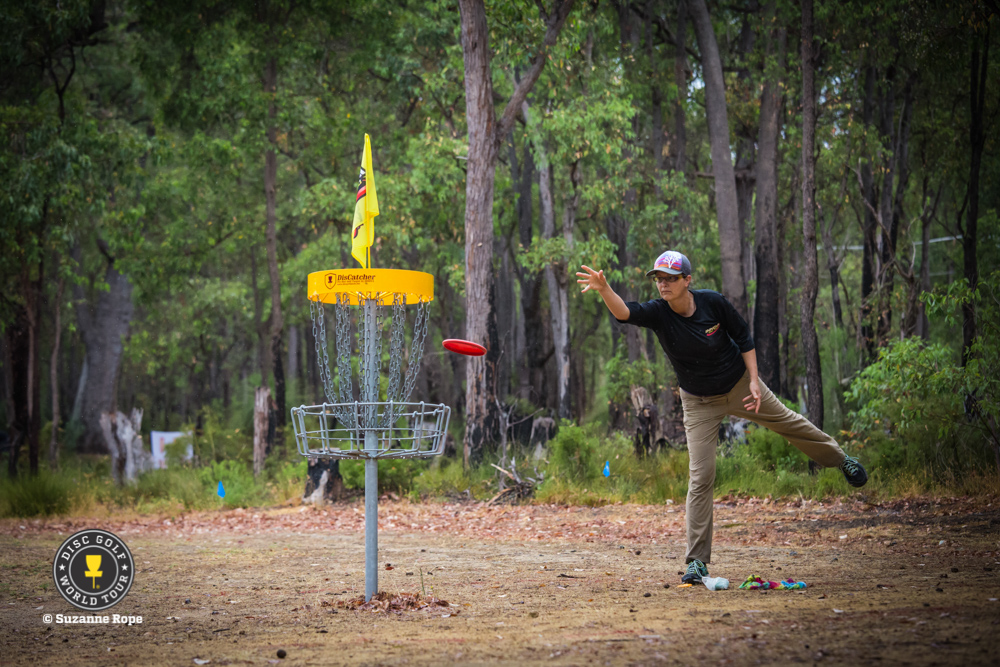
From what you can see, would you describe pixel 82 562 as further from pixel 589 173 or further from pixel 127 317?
pixel 127 317

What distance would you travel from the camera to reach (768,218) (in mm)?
18859

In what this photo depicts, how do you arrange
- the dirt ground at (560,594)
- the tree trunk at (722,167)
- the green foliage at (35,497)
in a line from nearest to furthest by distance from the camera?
the dirt ground at (560,594), the green foliage at (35,497), the tree trunk at (722,167)

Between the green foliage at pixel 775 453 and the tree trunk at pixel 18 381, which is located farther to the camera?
the tree trunk at pixel 18 381

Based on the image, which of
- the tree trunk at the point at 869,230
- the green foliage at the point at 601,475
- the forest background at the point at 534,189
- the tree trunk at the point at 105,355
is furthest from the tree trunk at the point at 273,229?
the tree trunk at the point at 869,230

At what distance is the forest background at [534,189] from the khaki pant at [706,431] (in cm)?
431

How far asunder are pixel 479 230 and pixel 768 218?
24.2 feet

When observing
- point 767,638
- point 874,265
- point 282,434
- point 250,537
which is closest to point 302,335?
point 282,434

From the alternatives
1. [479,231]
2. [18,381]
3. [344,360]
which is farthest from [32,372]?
[344,360]

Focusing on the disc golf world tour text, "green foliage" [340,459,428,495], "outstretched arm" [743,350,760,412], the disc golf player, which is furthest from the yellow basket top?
"green foliage" [340,459,428,495]

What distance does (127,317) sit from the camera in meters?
27.2

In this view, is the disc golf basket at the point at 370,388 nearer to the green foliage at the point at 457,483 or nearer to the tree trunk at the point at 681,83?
the green foliage at the point at 457,483

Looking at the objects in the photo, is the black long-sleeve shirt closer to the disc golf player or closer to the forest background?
the disc golf player

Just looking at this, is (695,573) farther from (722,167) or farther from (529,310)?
(529,310)

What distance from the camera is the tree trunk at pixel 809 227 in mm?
12602
